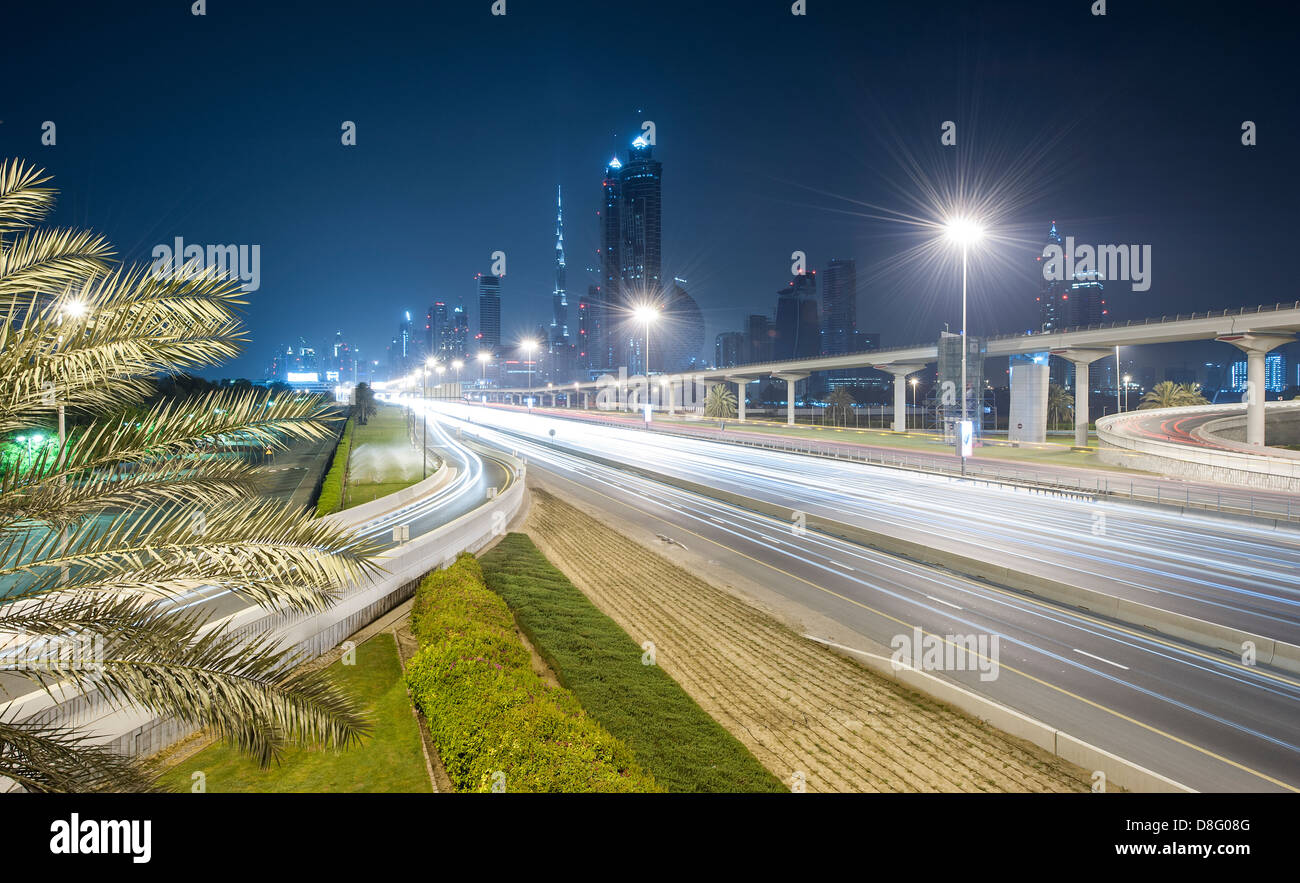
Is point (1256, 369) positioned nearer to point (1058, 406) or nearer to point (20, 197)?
point (1058, 406)

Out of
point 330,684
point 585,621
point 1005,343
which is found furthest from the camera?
point 1005,343

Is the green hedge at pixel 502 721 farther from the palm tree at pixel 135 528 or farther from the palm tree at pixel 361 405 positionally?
the palm tree at pixel 361 405

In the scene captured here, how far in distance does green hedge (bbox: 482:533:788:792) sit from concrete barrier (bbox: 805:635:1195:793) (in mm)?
4196

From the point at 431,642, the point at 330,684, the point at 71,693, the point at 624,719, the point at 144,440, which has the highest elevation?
the point at 144,440

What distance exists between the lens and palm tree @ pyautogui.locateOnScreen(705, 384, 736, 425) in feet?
327

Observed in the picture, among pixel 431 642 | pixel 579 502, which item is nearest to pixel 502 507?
pixel 579 502

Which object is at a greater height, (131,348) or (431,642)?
(131,348)

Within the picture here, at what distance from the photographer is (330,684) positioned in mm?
3809

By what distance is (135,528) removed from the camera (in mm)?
3906

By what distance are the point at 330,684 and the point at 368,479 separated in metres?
38.6

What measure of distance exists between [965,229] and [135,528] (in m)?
36.8

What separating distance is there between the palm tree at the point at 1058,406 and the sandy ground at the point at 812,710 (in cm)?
8345

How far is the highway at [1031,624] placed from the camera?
978 cm
